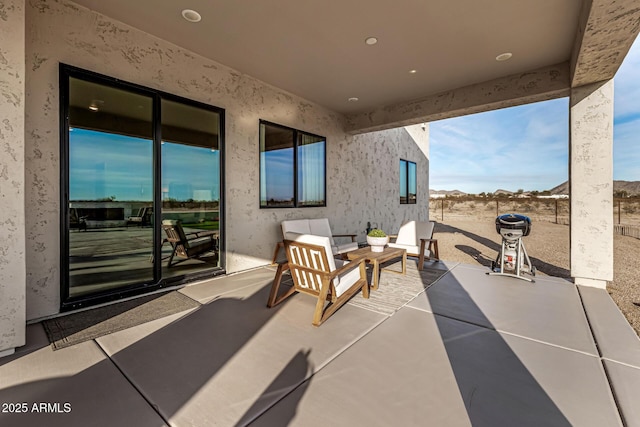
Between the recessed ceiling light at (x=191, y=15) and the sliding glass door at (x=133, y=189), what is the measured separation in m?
0.99

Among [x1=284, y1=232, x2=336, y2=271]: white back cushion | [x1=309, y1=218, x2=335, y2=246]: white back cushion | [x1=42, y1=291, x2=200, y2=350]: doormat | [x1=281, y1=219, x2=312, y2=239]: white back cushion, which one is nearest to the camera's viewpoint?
[x1=42, y1=291, x2=200, y2=350]: doormat

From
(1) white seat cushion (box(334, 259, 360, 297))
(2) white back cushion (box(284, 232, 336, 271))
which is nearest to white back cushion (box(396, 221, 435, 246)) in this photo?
(1) white seat cushion (box(334, 259, 360, 297))

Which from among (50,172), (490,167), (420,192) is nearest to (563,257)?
(420,192)

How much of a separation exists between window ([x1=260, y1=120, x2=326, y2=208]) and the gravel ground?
3244mm

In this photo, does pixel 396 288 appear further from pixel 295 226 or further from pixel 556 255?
pixel 556 255

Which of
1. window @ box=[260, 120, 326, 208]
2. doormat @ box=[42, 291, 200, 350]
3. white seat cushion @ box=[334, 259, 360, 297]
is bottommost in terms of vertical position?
doormat @ box=[42, 291, 200, 350]

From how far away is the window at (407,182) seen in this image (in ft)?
29.9

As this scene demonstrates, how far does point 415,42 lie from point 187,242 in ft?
14.8

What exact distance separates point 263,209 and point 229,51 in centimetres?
244

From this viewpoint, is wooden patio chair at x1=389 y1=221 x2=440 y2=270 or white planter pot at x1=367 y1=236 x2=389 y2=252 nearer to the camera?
white planter pot at x1=367 y1=236 x2=389 y2=252

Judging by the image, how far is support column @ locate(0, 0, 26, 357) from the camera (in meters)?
1.99

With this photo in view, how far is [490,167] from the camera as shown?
24.0 meters

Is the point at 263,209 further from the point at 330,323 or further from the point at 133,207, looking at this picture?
the point at 330,323

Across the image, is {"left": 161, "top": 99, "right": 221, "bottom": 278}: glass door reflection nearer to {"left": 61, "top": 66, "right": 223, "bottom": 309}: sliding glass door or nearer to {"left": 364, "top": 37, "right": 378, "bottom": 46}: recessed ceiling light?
{"left": 61, "top": 66, "right": 223, "bottom": 309}: sliding glass door
